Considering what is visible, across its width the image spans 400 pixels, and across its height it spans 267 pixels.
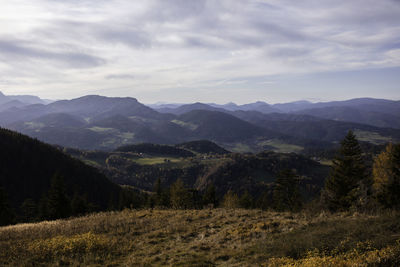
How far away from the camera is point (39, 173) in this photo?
134875mm

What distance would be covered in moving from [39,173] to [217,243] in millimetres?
156139

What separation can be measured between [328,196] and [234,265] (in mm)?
34326

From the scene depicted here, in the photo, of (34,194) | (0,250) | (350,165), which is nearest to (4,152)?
(34,194)

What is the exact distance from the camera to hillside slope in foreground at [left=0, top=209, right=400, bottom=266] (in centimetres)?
905

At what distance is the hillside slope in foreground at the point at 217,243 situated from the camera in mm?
9055

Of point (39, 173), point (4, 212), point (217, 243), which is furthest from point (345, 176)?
point (39, 173)

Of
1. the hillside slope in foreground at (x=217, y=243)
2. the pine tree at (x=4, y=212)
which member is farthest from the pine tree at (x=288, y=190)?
the pine tree at (x=4, y=212)

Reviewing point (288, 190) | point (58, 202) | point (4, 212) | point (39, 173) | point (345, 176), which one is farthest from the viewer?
point (39, 173)

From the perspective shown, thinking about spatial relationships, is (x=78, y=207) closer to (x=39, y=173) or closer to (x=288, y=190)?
(x=288, y=190)

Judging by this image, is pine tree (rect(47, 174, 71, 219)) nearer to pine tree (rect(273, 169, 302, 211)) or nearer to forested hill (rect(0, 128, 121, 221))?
pine tree (rect(273, 169, 302, 211))

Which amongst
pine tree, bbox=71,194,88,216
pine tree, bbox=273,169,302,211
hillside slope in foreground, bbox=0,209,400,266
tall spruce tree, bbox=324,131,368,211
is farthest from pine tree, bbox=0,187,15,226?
tall spruce tree, bbox=324,131,368,211

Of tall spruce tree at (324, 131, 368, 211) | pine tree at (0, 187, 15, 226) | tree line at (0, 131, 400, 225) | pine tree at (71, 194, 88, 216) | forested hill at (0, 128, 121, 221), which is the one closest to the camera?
tree line at (0, 131, 400, 225)

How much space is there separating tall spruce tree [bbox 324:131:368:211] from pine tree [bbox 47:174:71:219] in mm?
48047

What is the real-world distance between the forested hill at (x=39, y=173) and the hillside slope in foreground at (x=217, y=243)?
11481 centimetres
